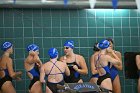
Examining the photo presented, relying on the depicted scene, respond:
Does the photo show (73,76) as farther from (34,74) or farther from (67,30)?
(67,30)

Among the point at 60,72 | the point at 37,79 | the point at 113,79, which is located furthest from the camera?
the point at 113,79

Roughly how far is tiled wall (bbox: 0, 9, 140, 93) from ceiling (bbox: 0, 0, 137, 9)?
12.7 inches

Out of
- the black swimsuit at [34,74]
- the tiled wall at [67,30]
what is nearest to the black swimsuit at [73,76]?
the black swimsuit at [34,74]

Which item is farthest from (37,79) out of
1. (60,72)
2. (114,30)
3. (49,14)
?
(114,30)

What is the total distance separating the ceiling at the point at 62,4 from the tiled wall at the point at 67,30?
0.32 meters

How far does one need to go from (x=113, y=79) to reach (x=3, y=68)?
279cm

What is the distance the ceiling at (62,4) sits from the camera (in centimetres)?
964

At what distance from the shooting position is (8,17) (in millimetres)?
9930

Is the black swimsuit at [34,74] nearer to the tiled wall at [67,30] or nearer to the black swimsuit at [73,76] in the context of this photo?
the black swimsuit at [73,76]

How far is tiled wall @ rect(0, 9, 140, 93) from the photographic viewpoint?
9.94m

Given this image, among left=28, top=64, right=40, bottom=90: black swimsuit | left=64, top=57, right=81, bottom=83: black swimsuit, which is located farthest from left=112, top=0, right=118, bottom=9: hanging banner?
left=28, top=64, right=40, bottom=90: black swimsuit

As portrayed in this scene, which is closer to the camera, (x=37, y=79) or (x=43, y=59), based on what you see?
(x=37, y=79)

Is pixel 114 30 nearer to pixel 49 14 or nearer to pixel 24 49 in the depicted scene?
pixel 49 14

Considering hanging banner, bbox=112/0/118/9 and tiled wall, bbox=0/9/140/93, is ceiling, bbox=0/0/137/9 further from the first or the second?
tiled wall, bbox=0/9/140/93
